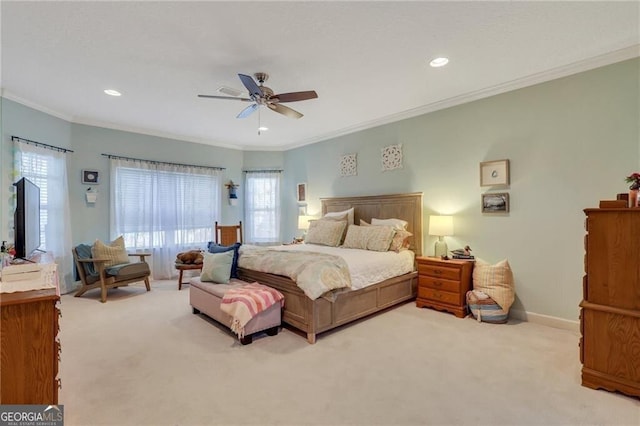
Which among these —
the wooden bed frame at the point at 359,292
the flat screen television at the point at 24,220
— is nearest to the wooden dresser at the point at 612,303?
the wooden bed frame at the point at 359,292

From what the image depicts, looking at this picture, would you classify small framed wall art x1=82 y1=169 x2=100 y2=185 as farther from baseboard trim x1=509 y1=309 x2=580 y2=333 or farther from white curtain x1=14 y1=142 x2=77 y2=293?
baseboard trim x1=509 y1=309 x2=580 y2=333

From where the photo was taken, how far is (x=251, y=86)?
2.75 m

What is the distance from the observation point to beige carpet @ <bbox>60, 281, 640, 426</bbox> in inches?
73.7

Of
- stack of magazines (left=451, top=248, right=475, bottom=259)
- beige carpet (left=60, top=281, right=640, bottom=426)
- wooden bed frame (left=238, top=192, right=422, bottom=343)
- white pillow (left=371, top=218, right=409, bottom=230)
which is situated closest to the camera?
beige carpet (left=60, top=281, right=640, bottom=426)

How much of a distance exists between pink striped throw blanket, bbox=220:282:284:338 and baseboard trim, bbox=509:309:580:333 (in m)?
2.77

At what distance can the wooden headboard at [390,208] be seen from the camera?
14.4ft

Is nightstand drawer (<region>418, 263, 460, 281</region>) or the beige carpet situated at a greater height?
nightstand drawer (<region>418, 263, 460, 281</region>)

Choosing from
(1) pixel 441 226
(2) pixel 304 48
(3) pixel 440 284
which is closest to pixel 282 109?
(2) pixel 304 48

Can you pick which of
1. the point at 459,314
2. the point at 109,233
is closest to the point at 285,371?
the point at 459,314

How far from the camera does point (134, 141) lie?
539 centimetres

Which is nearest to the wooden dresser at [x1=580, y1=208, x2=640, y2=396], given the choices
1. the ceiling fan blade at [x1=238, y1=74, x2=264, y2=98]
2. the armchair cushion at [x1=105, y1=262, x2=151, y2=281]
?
the ceiling fan blade at [x1=238, y1=74, x2=264, y2=98]

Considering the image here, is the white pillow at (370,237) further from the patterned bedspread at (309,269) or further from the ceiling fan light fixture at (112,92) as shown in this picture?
the ceiling fan light fixture at (112,92)

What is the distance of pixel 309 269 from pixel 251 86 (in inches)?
72.9

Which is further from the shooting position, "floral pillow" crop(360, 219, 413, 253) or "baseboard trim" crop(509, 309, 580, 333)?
"floral pillow" crop(360, 219, 413, 253)
